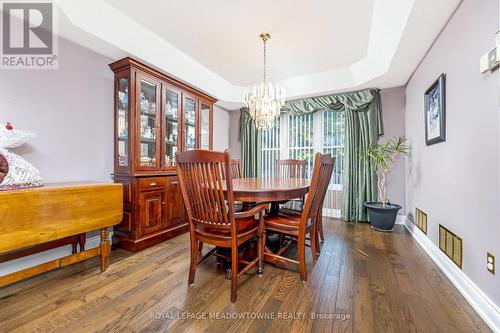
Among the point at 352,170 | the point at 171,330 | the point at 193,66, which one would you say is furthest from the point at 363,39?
A: the point at 171,330

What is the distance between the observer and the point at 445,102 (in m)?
1.94

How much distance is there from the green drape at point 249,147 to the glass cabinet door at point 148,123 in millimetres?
2083

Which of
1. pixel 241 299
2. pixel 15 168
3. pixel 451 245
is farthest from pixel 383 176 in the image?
pixel 15 168

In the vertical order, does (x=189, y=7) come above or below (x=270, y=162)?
above

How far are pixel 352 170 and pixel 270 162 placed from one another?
156 cm

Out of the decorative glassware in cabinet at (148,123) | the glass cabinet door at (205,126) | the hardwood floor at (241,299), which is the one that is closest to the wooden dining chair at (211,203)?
the hardwood floor at (241,299)

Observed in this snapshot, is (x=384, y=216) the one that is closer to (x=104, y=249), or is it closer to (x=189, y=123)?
(x=189, y=123)

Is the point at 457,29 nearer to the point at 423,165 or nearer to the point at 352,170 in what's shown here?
the point at 423,165

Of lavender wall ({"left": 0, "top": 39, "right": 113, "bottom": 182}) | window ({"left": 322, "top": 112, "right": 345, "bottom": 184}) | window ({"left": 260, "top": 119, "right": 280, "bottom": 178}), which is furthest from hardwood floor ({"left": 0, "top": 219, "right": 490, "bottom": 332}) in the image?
window ({"left": 260, "top": 119, "right": 280, "bottom": 178})

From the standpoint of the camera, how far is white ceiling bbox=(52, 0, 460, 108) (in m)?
1.96

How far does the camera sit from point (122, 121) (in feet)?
8.04

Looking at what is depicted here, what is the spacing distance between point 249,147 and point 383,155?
2394mm

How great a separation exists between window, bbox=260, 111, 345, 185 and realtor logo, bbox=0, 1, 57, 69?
327cm

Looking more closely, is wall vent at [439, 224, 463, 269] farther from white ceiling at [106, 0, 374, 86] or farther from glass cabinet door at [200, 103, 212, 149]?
glass cabinet door at [200, 103, 212, 149]
